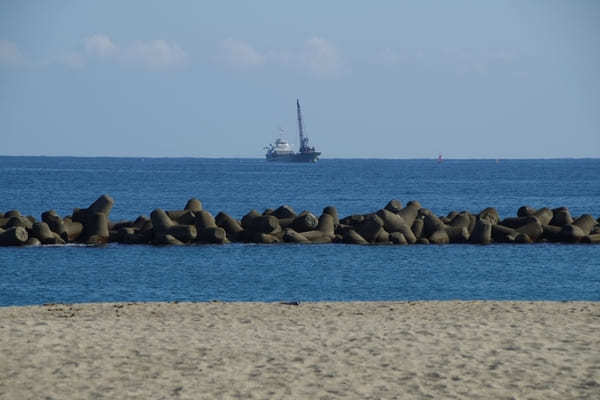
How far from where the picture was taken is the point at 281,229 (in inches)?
1515

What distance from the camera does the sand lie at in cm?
1229


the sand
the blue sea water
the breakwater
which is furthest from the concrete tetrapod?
the sand

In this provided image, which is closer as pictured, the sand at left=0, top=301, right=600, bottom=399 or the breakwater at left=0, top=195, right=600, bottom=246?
the sand at left=0, top=301, right=600, bottom=399

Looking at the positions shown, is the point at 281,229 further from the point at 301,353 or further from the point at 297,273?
the point at 301,353

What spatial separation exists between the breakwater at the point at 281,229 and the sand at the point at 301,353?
1776cm

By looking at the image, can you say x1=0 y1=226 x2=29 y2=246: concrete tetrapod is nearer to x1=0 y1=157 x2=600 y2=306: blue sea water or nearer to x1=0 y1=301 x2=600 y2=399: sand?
x1=0 y1=157 x2=600 y2=306: blue sea water

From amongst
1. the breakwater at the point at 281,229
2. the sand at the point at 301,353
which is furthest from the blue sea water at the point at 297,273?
the sand at the point at 301,353

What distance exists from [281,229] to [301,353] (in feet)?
79.4

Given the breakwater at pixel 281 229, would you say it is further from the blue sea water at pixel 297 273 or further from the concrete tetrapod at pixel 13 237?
the blue sea water at pixel 297 273

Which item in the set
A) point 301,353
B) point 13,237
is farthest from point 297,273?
point 301,353

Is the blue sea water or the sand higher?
the sand

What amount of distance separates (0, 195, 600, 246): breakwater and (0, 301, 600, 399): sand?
58.3 ft

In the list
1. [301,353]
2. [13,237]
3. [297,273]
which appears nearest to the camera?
[301,353]

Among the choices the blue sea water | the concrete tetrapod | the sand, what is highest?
the sand
